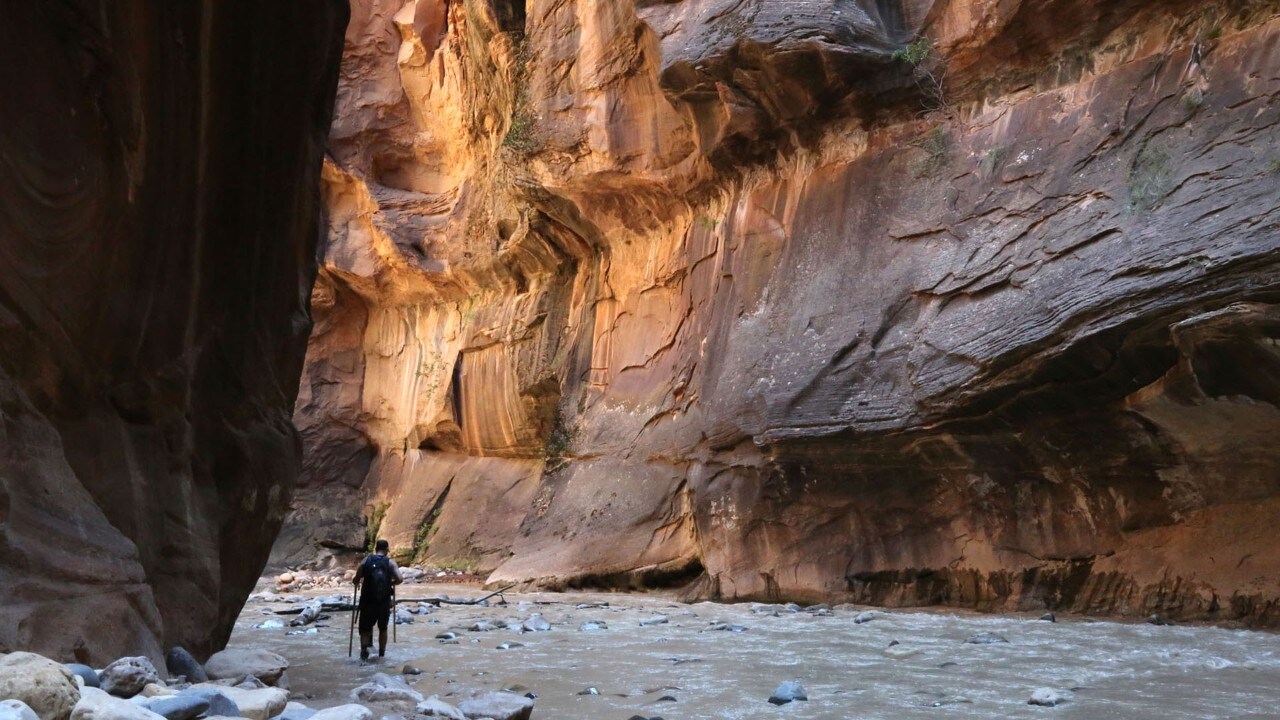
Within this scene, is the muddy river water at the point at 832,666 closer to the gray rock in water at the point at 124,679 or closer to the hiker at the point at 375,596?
the hiker at the point at 375,596

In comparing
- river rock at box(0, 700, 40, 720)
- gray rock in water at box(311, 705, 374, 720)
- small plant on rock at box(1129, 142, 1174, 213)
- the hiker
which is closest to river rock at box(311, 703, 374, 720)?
gray rock in water at box(311, 705, 374, 720)

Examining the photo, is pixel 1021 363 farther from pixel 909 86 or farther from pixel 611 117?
pixel 611 117

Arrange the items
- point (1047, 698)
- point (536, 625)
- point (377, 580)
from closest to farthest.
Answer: point (1047, 698) < point (377, 580) < point (536, 625)

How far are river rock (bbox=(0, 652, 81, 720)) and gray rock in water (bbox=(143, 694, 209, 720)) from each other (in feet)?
1.22

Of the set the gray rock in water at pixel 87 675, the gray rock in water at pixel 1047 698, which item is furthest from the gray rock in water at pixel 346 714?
the gray rock in water at pixel 1047 698

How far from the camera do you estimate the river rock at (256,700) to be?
4.22 metres

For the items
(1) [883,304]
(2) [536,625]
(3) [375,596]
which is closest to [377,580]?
(3) [375,596]

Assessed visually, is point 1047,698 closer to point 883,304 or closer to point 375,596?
point 375,596

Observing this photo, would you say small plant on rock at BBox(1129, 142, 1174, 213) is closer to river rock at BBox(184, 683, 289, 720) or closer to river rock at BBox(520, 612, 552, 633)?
river rock at BBox(520, 612, 552, 633)

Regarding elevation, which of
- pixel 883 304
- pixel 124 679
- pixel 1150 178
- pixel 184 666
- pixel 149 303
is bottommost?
pixel 184 666

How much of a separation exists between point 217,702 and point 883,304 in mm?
8828

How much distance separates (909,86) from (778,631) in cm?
690

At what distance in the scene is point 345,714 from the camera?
164 inches

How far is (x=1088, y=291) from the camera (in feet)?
29.6
